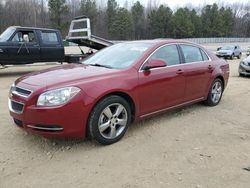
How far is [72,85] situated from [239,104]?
177 inches

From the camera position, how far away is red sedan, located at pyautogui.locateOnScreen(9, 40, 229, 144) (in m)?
3.93

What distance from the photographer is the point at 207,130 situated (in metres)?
5.11

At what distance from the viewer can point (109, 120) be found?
14.4ft

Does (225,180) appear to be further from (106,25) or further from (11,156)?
(106,25)

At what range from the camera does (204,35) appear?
82.9 m

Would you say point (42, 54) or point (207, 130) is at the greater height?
point (42, 54)

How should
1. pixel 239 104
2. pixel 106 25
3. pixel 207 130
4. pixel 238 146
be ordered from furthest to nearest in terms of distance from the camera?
pixel 106 25, pixel 239 104, pixel 207 130, pixel 238 146

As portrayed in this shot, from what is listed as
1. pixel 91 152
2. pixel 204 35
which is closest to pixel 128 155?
pixel 91 152

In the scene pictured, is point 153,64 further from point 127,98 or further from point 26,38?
point 26,38

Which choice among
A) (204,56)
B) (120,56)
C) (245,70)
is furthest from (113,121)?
(245,70)

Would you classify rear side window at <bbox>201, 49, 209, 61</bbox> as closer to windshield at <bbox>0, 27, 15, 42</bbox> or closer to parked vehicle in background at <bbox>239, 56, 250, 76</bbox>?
parked vehicle in background at <bbox>239, 56, 250, 76</bbox>

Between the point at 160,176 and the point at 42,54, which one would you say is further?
the point at 42,54

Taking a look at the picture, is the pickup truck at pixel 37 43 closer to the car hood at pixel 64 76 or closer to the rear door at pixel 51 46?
the rear door at pixel 51 46

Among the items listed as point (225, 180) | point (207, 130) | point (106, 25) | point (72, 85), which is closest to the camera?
point (225, 180)
